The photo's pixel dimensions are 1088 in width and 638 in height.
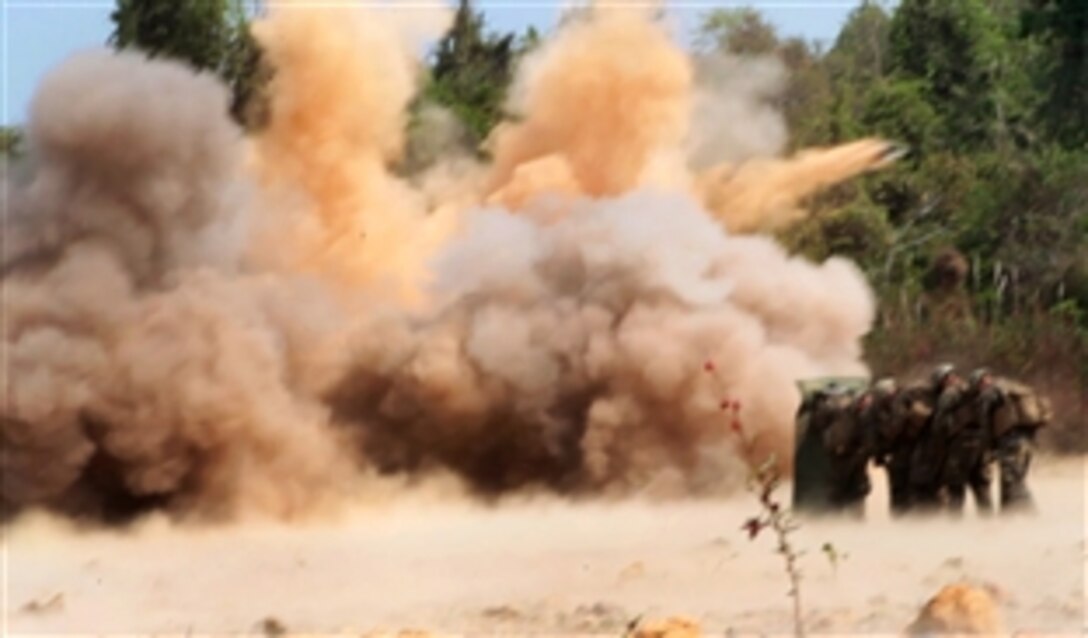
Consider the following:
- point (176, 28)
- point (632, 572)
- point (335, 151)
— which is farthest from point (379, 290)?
point (632, 572)

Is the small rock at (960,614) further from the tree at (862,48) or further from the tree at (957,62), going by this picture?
the tree at (862,48)

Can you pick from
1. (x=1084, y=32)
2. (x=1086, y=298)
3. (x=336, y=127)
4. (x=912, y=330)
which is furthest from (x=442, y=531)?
(x=1084, y=32)

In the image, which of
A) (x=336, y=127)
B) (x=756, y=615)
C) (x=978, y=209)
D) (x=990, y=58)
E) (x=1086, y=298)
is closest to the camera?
(x=756, y=615)

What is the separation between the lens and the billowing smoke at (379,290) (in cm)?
1980

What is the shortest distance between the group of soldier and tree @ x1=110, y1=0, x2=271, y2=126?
11.8 m

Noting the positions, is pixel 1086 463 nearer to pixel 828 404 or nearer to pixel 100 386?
pixel 828 404

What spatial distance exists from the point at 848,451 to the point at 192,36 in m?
14.6

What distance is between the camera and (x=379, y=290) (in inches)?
900

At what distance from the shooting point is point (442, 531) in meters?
18.6

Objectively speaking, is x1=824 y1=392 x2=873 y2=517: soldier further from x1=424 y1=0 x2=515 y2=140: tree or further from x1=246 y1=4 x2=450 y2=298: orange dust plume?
x1=424 y1=0 x2=515 y2=140: tree

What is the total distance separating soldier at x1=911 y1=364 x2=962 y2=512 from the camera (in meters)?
16.0

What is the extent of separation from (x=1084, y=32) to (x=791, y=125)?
5.98m

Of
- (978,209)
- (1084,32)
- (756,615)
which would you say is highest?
(1084,32)

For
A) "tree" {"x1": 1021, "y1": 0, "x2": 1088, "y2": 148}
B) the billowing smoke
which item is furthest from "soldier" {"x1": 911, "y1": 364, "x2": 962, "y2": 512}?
"tree" {"x1": 1021, "y1": 0, "x2": 1088, "y2": 148}
